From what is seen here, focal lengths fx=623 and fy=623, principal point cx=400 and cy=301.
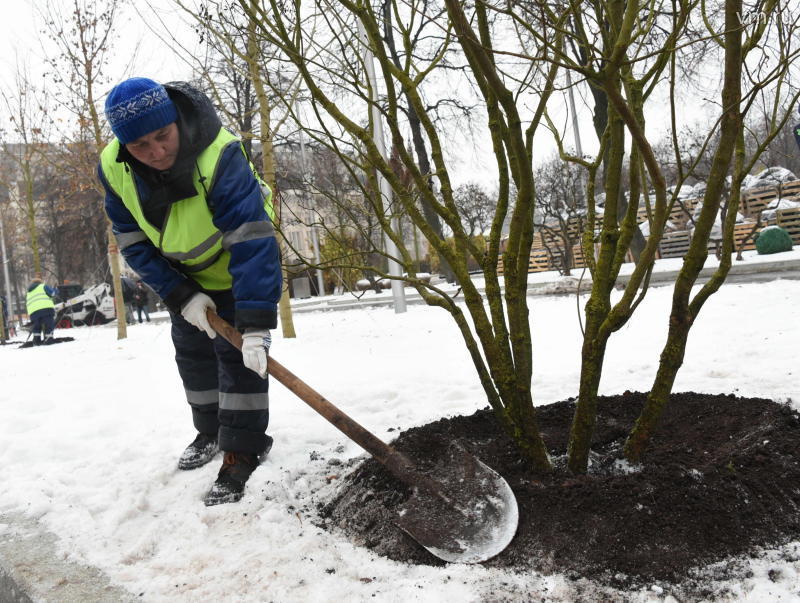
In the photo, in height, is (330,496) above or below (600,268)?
below

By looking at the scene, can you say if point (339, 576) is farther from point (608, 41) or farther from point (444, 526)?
point (608, 41)

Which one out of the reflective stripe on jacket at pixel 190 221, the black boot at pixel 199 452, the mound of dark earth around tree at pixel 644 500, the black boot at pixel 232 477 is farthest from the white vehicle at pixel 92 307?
the mound of dark earth around tree at pixel 644 500

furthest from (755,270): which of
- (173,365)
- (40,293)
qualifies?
(40,293)

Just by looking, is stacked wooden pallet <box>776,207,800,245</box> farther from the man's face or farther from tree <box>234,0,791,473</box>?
the man's face

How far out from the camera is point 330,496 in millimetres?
2486

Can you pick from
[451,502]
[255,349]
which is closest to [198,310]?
[255,349]

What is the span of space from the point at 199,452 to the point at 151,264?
95cm

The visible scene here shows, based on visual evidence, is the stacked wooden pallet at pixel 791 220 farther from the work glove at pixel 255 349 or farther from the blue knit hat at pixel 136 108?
the blue knit hat at pixel 136 108

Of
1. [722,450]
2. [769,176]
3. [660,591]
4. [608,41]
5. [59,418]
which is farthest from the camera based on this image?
[769,176]

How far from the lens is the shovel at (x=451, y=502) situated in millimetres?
1923

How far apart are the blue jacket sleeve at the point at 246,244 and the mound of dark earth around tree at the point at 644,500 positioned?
31.7 inches

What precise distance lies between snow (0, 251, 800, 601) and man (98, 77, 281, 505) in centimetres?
29

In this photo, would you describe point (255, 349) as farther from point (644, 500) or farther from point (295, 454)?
point (644, 500)

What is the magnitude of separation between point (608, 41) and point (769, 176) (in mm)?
19640
